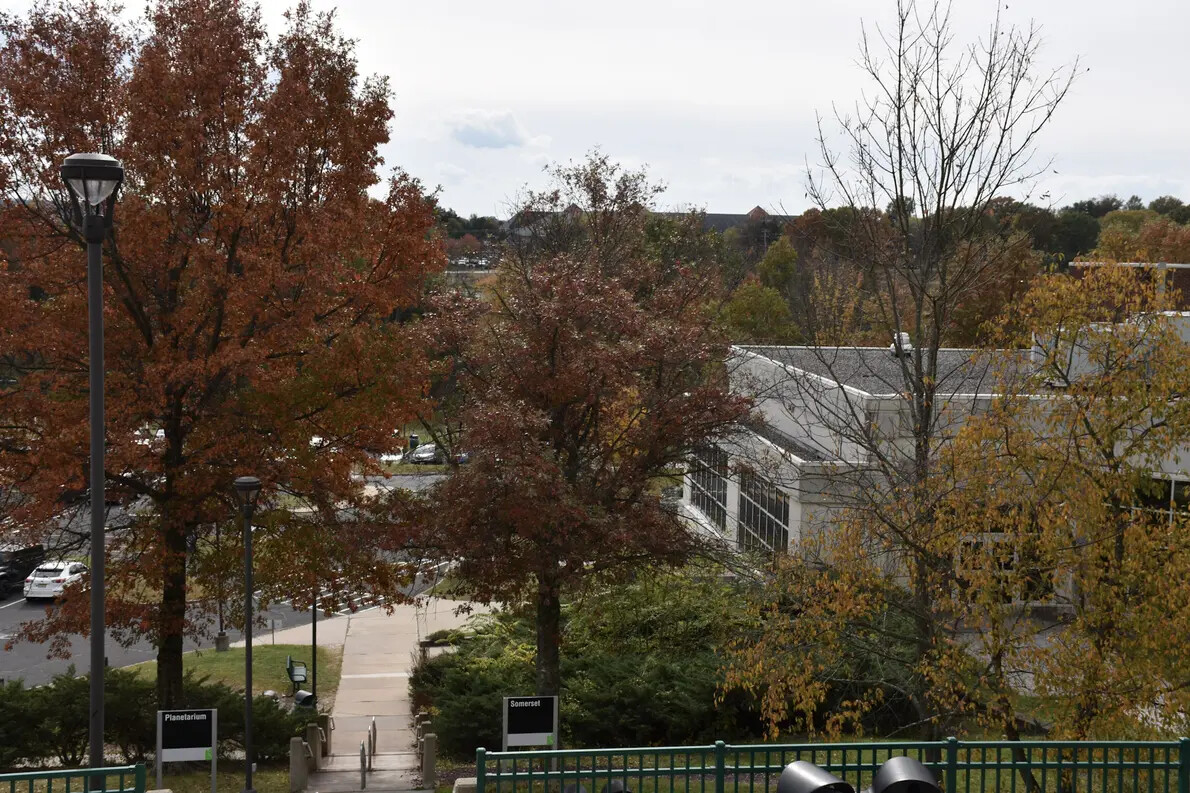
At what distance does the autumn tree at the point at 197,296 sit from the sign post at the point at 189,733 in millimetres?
2280

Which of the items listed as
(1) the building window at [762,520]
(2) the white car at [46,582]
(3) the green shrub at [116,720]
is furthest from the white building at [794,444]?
(2) the white car at [46,582]

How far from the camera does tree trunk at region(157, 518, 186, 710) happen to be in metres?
17.8

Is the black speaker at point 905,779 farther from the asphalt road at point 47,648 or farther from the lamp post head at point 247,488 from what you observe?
the asphalt road at point 47,648

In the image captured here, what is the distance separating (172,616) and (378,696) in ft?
29.0

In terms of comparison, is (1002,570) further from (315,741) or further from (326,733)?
(326,733)

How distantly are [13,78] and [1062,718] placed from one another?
16.4m

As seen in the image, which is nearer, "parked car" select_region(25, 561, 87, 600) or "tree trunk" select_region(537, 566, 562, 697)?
"tree trunk" select_region(537, 566, 562, 697)

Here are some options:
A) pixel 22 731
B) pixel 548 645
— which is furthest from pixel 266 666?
pixel 548 645

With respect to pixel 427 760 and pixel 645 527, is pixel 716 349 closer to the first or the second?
pixel 645 527

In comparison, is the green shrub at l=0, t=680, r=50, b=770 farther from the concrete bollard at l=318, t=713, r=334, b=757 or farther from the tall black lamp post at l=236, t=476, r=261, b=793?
the concrete bollard at l=318, t=713, r=334, b=757

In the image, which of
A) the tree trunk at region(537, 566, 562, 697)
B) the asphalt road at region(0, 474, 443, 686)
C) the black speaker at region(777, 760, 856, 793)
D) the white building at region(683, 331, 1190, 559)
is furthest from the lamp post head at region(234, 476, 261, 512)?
the black speaker at region(777, 760, 856, 793)

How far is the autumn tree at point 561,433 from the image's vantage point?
54.0 ft

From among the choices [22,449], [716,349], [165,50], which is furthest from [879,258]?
[22,449]

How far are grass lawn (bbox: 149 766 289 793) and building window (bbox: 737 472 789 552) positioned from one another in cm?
1232
